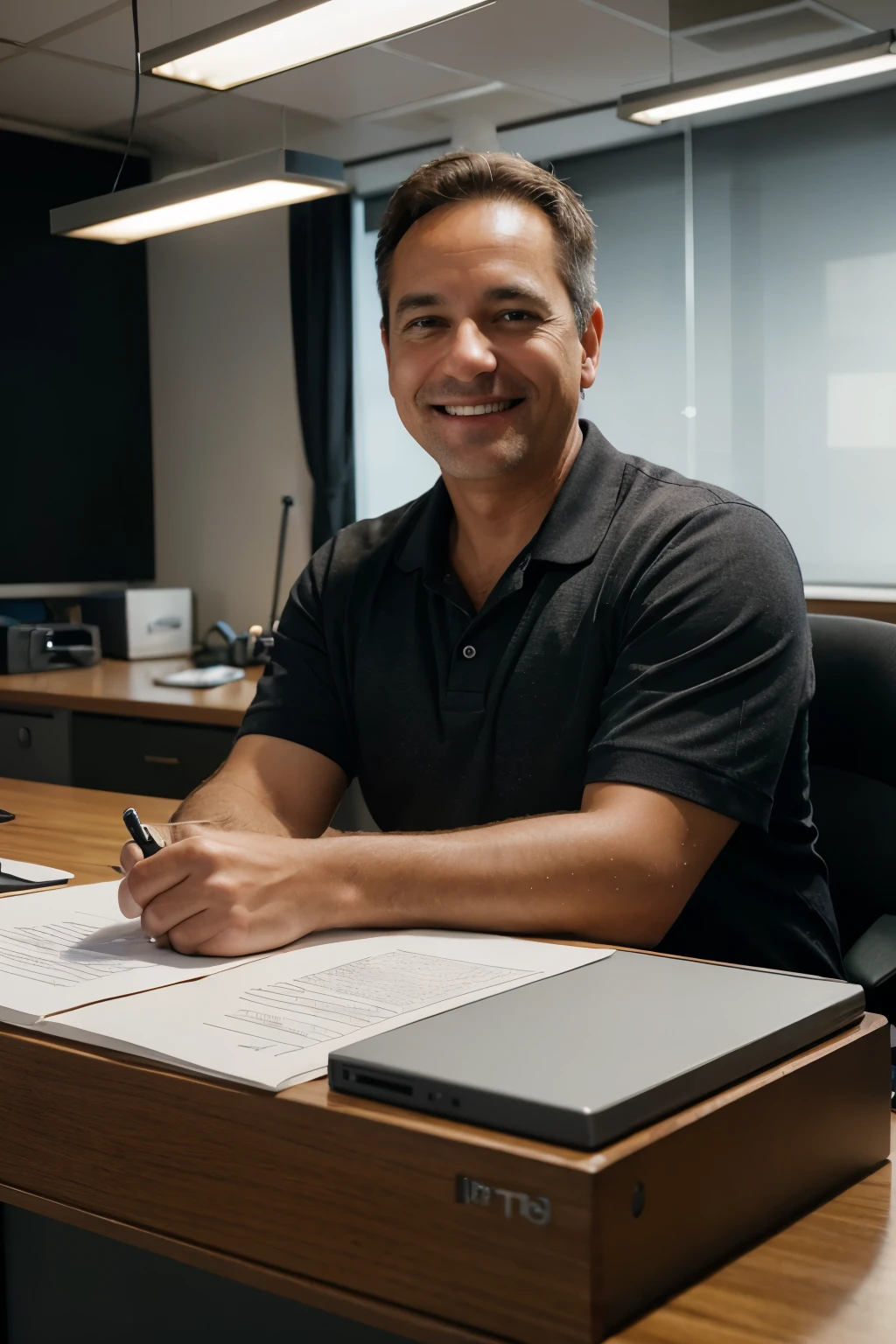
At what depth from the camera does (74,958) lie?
987 mm

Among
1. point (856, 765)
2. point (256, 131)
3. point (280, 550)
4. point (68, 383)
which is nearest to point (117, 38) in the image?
point (256, 131)

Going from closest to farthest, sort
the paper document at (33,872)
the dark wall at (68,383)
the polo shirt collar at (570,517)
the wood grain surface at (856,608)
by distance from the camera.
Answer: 1. the paper document at (33,872)
2. the polo shirt collar at (570,517)
3. the wood grain surface at (856,608)
4. the dark wall at (68,383)

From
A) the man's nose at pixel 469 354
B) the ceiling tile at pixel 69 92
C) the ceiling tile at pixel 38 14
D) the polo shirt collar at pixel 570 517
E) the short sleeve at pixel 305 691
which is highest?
the ceiling tile at pixel 69 92

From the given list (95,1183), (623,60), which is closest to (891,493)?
(623,60)

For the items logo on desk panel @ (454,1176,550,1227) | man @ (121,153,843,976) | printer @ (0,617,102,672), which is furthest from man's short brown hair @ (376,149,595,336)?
printer @ (0,617,102,672)

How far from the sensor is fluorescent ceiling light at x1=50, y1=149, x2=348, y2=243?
9.01ft

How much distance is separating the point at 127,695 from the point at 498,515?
1.92 meters

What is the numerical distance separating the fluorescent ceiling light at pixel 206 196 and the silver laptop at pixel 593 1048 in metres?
2.29

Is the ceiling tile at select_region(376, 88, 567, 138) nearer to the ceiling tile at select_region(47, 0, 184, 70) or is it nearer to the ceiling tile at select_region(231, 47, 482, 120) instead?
the ceiling tile at select_region(231, 47, 482, 120)

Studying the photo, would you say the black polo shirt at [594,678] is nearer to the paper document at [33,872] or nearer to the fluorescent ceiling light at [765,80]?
the paper document at [33,872]

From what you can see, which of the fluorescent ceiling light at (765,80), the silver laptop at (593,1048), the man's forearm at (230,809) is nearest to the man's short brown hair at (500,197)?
the man's forearm at (230,809)

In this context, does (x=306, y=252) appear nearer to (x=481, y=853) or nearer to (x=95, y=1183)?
(x=481, y=853)

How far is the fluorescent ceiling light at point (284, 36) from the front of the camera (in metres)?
2.00

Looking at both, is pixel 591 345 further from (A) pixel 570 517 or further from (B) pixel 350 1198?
(B) pixel 350 1198
